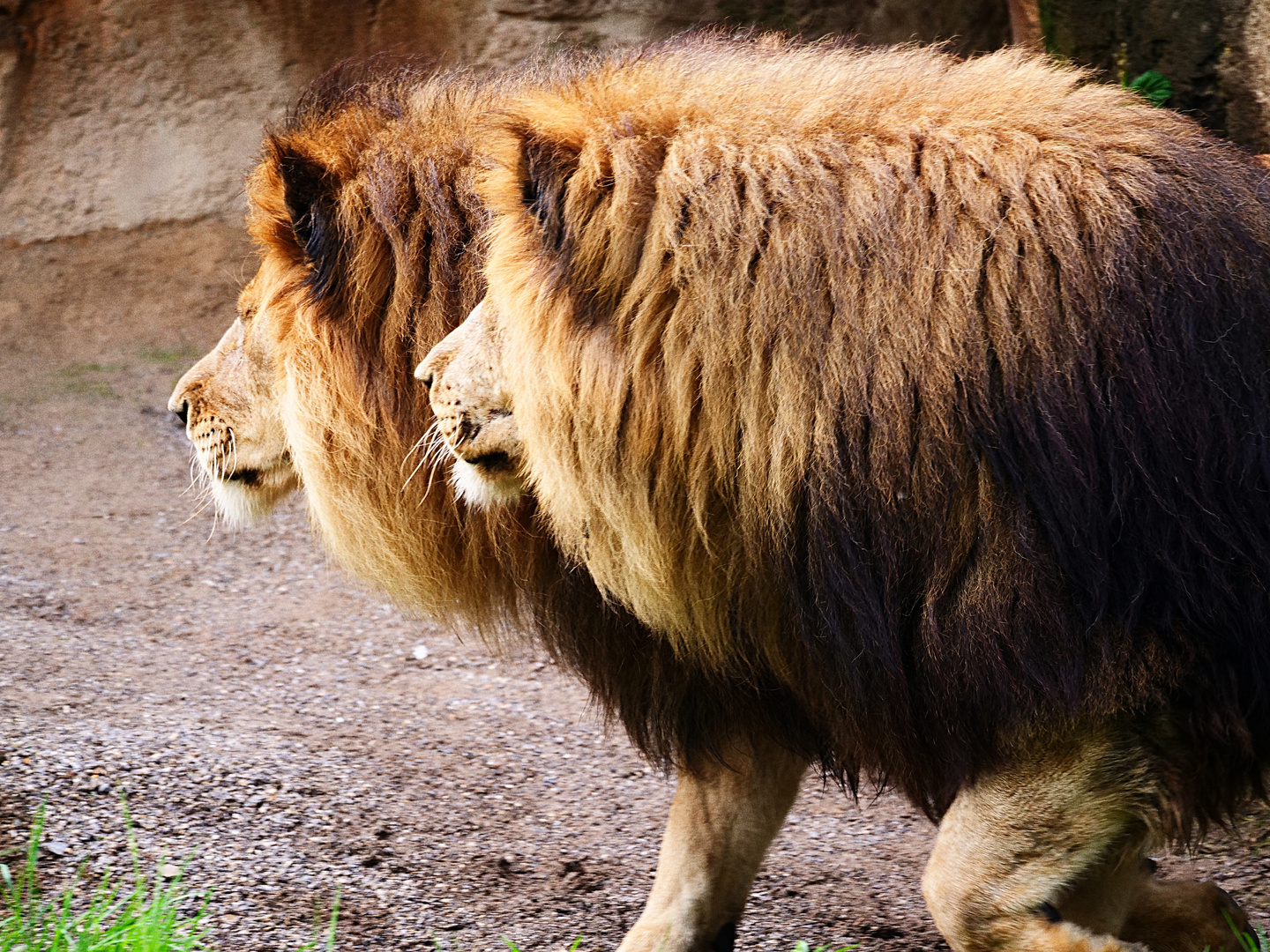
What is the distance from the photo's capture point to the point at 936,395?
2002 mm

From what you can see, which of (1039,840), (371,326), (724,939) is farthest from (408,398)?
(1039,840)

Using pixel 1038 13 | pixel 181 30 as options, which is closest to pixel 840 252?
pixel 1038 13

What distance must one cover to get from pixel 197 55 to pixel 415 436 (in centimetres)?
439

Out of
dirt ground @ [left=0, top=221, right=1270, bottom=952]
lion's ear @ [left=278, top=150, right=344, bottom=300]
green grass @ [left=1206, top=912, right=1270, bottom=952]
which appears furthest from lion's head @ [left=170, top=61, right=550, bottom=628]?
green grass @ [left=1206, top=912, right=1270, bottom=952]

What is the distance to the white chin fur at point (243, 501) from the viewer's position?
2859 mm

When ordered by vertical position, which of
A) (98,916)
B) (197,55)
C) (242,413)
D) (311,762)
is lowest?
(311,762)

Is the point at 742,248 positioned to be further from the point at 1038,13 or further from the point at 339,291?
the point at 1038,13

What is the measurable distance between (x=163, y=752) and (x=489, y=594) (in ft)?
3.61

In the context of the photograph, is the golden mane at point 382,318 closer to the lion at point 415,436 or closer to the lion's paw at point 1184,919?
the lion at point 415,436

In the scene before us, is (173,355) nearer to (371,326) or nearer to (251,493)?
(251,493)

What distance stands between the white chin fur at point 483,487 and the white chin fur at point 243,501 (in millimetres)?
666

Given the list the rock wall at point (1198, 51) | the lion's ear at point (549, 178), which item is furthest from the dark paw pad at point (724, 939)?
the rock wall at point (1198, 51)

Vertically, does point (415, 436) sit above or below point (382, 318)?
below

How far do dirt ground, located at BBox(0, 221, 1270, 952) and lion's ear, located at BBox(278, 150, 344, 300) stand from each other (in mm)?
1203
